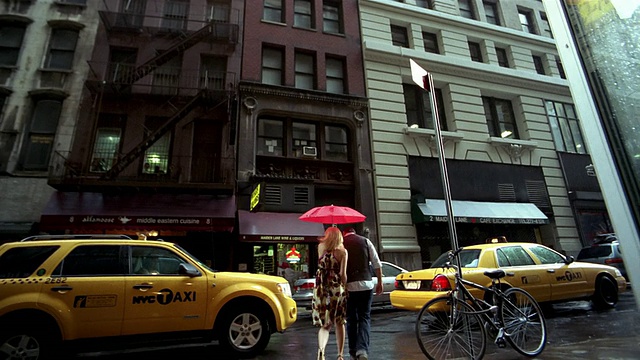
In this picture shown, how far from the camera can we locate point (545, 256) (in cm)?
792

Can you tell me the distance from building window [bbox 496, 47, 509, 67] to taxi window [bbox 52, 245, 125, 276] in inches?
932

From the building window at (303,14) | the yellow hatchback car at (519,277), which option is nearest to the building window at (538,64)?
the building window at (303,14)

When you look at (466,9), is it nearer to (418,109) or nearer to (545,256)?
(418,109)

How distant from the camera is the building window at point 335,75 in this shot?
1820 cm

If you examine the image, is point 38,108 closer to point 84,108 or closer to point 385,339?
point 84,108

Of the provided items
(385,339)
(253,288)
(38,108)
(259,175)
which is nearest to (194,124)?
(259,175)

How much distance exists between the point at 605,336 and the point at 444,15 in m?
19.9

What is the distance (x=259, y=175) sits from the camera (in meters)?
14.8

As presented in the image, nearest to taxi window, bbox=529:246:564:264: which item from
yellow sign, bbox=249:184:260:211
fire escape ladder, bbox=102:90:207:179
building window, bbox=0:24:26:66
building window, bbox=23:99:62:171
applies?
yellow sign, bbox=249:184:260:211

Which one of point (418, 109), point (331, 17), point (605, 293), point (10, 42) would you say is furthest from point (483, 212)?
point (10, 42)

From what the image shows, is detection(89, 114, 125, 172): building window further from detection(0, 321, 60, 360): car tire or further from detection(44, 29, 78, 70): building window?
detection(0, 321, 60, 360): car tire

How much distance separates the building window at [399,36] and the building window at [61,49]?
1672cm

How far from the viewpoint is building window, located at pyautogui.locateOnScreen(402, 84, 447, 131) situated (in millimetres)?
18766

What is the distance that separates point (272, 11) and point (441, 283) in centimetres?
1736
